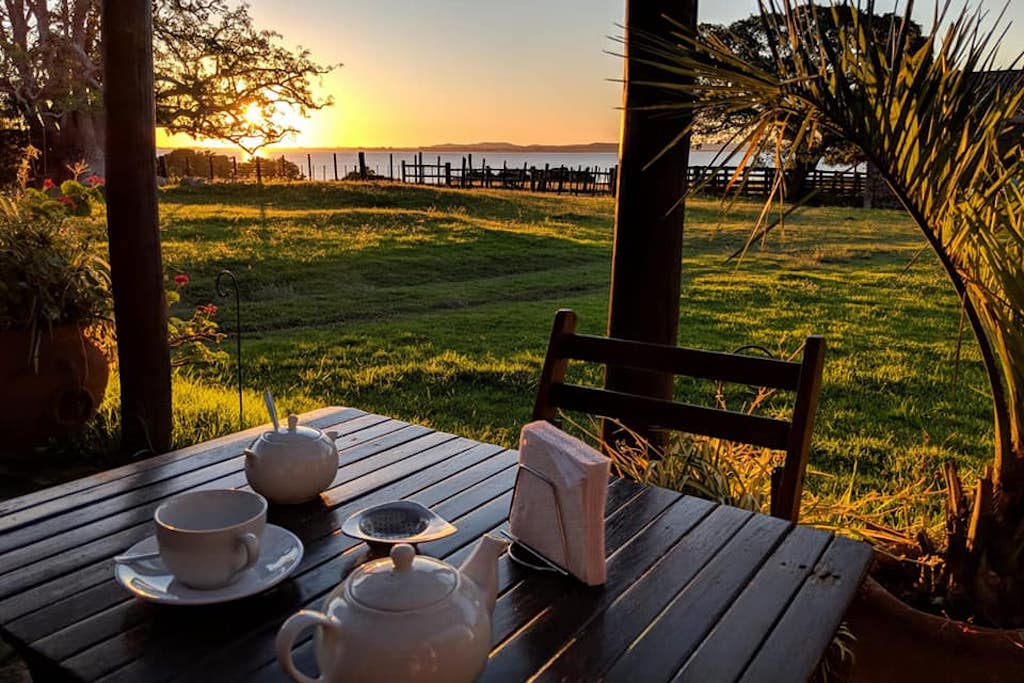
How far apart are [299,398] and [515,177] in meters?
22.9

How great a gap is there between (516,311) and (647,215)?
457 centimetres

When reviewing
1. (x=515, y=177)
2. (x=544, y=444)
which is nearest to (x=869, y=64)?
(x=544, y=444)

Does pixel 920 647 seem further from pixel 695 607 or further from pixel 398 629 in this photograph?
pixel 398 629

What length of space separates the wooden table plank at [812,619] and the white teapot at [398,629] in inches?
12.9

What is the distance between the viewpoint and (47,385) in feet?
9.89

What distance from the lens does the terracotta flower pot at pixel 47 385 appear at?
2941 millimetres

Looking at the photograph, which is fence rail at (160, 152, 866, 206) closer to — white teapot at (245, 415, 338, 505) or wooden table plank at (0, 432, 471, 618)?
wooden table plank at (0, 432, 471, 618)

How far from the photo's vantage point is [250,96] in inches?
576

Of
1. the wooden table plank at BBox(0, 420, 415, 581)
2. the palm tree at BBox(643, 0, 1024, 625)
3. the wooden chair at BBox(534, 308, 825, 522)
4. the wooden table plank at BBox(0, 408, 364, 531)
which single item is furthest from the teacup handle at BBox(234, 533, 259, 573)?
the palm tree at BBox(643, 0, 1024, 625)

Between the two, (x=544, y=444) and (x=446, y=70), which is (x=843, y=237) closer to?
(x=446, y=70)

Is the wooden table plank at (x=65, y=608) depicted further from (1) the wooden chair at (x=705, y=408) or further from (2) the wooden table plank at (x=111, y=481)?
(1) the wooden chair at (x=705, y=408)

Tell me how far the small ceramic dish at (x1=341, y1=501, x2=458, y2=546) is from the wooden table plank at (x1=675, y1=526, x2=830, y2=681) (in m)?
0.40

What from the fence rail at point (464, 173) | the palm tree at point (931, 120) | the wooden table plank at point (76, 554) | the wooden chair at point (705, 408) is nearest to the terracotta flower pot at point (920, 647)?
the palm tree at point (931, 120)

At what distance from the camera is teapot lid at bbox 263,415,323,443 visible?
122cm
